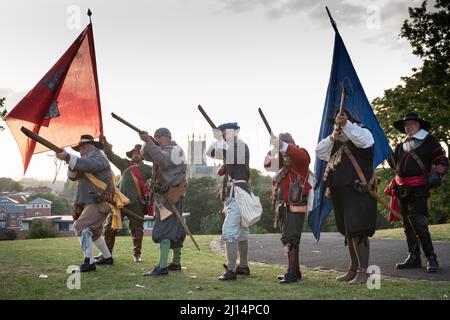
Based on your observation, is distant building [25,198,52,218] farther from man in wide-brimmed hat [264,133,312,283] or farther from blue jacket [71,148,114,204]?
man in wide-brimmed hat [264,133,312,283]

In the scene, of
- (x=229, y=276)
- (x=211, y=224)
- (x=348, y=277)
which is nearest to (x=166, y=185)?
(x=229, y=276)

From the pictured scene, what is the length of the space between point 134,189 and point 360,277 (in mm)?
4492

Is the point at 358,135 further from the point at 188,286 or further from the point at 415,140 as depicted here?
the point at 188,286

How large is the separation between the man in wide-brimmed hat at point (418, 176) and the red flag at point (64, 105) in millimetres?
4681

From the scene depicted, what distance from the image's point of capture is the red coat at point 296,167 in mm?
6684

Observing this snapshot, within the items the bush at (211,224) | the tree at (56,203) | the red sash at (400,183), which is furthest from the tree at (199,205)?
the red sash at (400,183)

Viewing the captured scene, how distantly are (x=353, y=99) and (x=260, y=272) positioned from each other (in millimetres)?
2855

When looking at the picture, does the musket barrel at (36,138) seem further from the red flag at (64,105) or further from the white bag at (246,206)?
the white bag at (246,206)

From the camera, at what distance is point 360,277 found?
6285 mm

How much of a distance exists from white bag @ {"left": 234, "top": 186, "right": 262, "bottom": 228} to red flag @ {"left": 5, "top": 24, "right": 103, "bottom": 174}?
2583 mm

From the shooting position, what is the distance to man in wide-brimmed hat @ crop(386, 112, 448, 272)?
732cm
